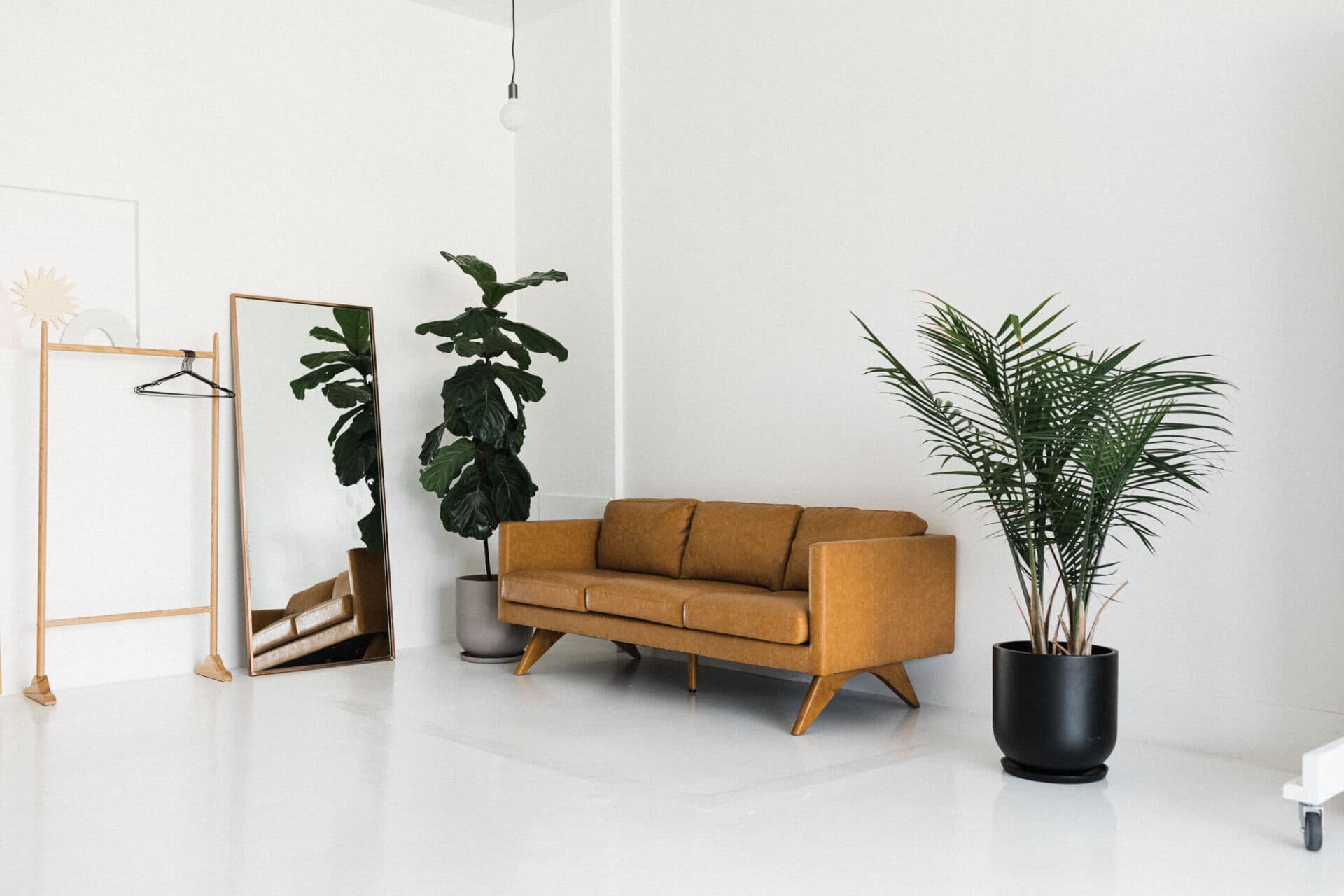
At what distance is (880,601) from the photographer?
4188 millimetres

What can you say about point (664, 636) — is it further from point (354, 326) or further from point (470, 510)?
point (354, 326)

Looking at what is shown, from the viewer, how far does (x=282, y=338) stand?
18.9 feet

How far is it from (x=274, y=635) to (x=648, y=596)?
2.08 meters

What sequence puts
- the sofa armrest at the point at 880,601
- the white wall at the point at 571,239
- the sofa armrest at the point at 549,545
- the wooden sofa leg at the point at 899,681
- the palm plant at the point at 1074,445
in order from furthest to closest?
the white wall at the point at 571,239
the sofa armrest at the point at 549,545
the wooden sofa leg at the point at 899,681
the sofa armrest at the point at 880,601
the palm plant at the point at 1074,445

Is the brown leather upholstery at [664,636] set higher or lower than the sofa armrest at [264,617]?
higher

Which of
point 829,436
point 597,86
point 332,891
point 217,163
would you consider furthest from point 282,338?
point 332,891

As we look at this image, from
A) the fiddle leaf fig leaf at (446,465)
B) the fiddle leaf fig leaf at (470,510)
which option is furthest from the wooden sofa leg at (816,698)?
the fiddle leaf fig leaf at (446,465)

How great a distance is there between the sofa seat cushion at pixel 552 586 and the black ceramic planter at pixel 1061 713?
1.96 metres

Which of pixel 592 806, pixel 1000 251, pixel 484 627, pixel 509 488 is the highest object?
pixel 1000 251

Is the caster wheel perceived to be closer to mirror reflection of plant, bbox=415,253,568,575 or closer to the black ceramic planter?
the black ceramic planter

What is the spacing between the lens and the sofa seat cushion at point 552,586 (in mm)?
4922

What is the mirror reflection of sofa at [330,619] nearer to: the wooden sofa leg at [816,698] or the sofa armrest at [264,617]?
the sofa armrest at [264,617]

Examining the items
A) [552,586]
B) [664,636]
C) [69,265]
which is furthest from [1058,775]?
[69,265]

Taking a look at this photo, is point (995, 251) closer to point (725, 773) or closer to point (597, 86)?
point (725, 773)
